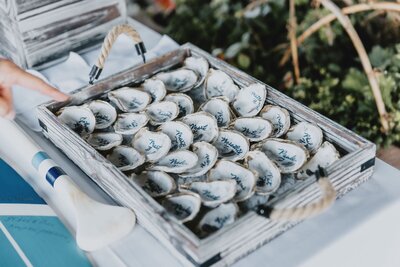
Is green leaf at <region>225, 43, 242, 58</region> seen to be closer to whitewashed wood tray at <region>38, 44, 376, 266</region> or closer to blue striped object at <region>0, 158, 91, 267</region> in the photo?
whitewashed wood tray at <region>38, 44, 376, 266</region>

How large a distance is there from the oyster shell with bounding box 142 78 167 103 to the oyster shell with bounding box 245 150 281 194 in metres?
0.25

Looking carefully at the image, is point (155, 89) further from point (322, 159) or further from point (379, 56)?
point (379, 56)

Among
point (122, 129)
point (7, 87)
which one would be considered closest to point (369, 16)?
point (122, 129)

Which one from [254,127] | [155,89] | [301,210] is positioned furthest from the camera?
[155,89]

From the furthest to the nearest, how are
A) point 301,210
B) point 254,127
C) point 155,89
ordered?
1. point 155,89
2. point 254,127
3. point 301,210

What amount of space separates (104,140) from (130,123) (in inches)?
2.4

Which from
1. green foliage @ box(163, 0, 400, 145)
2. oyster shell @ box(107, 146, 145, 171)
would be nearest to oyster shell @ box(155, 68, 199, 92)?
oyster shell @ box(107, 146, 145, 171)

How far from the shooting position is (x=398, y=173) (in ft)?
2.98

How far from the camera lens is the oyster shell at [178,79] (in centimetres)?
109

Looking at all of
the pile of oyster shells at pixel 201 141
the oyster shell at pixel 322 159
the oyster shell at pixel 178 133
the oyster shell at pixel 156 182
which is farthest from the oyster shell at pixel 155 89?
the oyster shell at pixel 322 159

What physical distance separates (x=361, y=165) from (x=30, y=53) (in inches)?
31.8

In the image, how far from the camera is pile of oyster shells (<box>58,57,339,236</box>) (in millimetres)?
809

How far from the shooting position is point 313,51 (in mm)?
1645

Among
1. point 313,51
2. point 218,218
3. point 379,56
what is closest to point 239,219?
point 218,218
